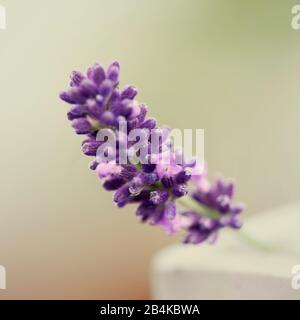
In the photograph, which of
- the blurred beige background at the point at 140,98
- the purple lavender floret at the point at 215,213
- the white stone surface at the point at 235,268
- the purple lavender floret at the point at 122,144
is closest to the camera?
the purple lavender floret at the point at 122,144

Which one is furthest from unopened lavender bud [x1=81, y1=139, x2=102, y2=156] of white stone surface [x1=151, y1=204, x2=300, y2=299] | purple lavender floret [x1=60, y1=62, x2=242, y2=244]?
white stone surface [x1=151, y1=204, x2=300, y2=299]

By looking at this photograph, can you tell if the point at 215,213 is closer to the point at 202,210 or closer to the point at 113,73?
the point at 202,210

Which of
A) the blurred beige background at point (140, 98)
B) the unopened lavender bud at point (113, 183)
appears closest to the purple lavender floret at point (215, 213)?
the unopened lavender bud at point (113, 183)

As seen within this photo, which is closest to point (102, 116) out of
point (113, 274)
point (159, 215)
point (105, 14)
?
point (159, 215)

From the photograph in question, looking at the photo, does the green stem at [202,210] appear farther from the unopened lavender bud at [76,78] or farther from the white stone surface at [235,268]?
the unopened lavender bud at [76,78]

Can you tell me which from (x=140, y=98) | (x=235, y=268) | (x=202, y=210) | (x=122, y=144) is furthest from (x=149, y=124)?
(x=140, y=98)
